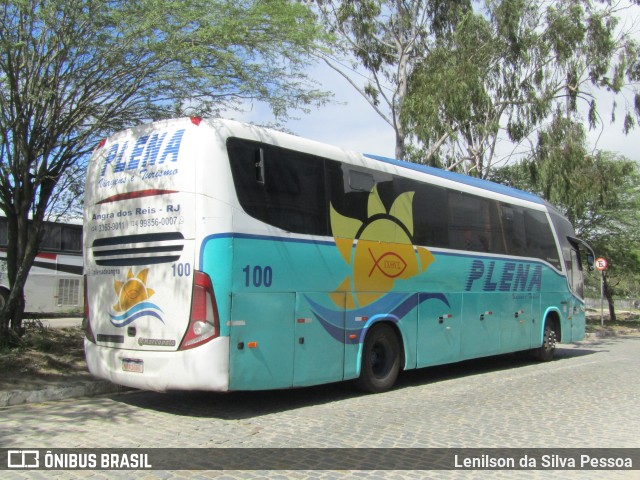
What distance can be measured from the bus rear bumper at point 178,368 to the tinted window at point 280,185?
1705 millimetres

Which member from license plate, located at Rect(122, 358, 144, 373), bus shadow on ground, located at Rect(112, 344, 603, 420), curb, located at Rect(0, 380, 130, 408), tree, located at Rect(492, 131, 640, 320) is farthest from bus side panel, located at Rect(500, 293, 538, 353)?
tree, located at Rect(492, 131, 640, 320)

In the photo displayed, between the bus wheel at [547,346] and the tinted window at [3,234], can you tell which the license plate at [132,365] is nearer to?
the bus wheel at [547,346]

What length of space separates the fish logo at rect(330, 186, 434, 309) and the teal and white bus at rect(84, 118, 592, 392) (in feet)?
0.09

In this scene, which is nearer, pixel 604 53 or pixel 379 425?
pixel 379 425

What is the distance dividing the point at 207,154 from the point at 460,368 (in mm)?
8034

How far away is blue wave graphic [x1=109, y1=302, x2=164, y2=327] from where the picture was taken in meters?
6.96

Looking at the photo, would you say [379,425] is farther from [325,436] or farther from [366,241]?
[366,241]

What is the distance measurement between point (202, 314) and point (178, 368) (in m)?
0.69

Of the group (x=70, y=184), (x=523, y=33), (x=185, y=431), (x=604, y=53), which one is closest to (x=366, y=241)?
(x=185, y=431)

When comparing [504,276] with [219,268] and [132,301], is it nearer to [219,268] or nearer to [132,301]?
[219,268]

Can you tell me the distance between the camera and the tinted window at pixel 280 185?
698cm

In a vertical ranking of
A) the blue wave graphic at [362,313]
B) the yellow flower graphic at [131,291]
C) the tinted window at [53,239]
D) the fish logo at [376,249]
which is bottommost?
the blue wave graphic at [362,313]

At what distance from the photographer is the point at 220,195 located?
6.71 m

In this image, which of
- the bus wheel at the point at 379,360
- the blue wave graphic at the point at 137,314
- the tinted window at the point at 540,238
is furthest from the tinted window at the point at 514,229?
the blue wave graphic at the point at 137,314
